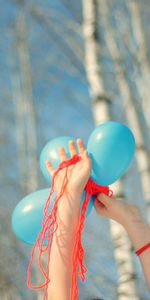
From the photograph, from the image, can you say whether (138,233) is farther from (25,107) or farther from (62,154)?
(25,107)

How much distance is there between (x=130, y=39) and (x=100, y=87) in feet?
10.8

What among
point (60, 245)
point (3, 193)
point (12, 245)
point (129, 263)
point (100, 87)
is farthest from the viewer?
point (3, 193)

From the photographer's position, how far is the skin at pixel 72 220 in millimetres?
1646

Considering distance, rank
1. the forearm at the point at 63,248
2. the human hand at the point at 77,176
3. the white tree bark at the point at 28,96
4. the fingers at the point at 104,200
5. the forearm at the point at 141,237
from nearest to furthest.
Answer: the forearm at the point at 63,248 → the human hand at the point at 77,176 → the forearm at the point at 141,237 → the fingers at the point at 104,200 → the white tree bark at the point at 28,96

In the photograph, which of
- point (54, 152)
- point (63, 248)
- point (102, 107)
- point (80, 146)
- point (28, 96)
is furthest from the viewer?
point (28, 96)

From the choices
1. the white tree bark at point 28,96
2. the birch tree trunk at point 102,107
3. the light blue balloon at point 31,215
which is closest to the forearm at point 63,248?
the light blue balloon at point 31,215

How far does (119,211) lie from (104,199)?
0.25ft

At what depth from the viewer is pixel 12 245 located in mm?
8188

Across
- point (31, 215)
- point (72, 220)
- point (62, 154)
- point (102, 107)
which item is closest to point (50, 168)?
point (62, 154)

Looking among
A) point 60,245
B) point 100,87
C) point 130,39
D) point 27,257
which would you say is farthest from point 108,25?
point 60,245

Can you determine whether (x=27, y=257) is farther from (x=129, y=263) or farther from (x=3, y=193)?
(x=129, y=263)

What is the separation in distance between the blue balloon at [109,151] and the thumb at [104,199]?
0.17 ft

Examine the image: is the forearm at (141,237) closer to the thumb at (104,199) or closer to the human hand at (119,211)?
the human hand at (119,211)

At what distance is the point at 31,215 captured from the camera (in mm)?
1943
